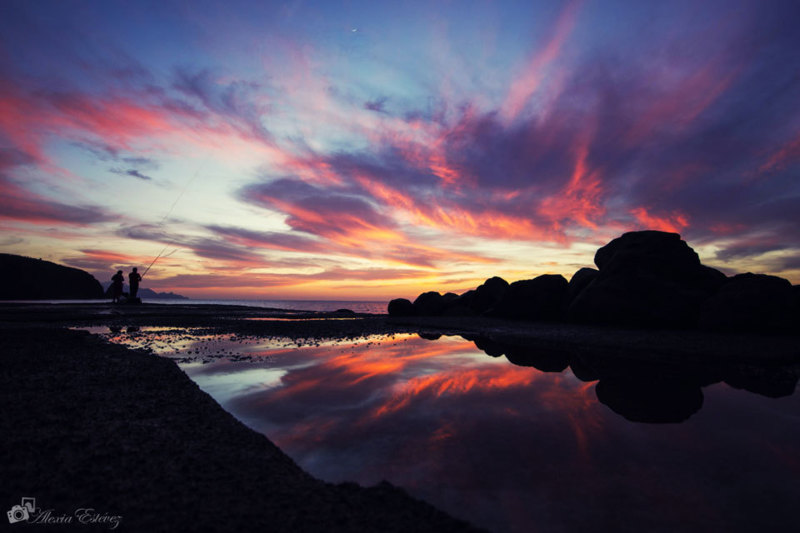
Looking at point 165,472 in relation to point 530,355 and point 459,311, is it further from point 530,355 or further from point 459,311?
point 459,311

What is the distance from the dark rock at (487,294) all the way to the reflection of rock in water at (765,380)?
19677 millimetres

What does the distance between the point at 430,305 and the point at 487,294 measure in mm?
4726

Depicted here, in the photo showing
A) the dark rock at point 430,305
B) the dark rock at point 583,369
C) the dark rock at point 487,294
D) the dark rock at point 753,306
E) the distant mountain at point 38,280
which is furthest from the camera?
the distant mountain at point 38,280

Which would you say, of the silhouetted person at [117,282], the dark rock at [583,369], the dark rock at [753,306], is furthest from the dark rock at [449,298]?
the silhouetted person at [117,282]

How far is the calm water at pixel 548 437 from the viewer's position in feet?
8.41

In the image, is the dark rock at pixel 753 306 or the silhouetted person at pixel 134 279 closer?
the dark rock at pixel 753 306

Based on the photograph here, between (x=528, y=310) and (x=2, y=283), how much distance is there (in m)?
116

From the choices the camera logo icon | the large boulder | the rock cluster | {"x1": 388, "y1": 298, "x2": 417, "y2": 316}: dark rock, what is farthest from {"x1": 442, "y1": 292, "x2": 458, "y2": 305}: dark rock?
the camera logo icon

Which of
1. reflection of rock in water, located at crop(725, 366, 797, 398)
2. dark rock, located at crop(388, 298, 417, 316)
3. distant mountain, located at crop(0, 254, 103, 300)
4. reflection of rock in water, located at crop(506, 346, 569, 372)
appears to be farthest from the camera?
distant mountain, located at crop(0, 254, 103, 300)

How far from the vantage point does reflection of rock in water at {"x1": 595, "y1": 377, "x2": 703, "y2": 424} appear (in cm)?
458

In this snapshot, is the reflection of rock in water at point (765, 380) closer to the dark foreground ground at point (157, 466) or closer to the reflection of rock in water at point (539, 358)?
the reflection of rock in water at point (539, 358)

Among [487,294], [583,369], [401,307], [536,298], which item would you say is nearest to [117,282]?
[401,307]

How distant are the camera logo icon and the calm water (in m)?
1.80

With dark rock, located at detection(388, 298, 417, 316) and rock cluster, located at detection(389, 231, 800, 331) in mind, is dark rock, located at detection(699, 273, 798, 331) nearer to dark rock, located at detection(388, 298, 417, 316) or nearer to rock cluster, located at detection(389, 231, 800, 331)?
rock cluster, located at detection(389, 231, 800, 331)
